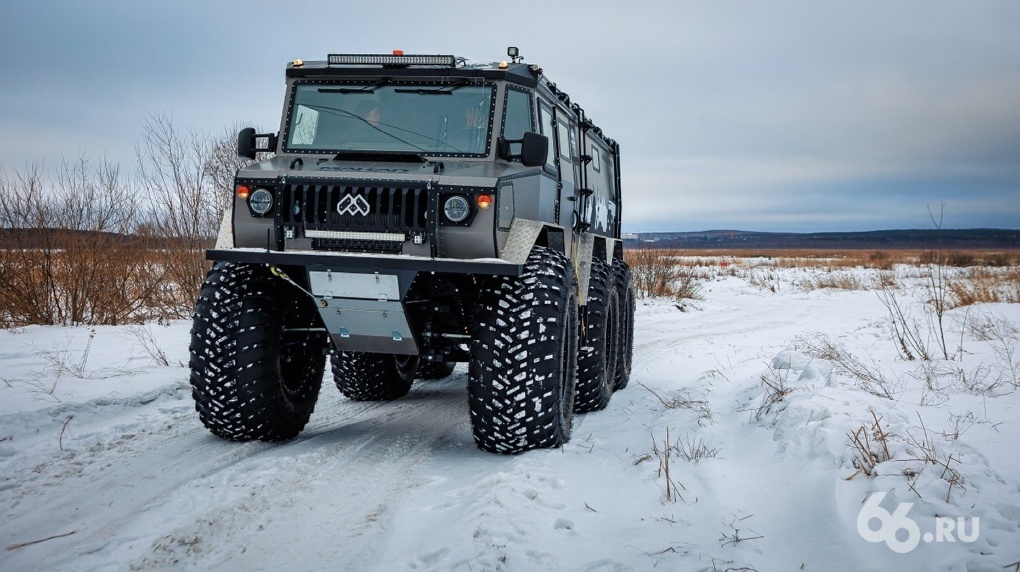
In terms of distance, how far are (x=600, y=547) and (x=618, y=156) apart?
7571mm

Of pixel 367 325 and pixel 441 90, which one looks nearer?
pixel 367 325

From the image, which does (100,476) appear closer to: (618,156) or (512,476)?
(512,476)

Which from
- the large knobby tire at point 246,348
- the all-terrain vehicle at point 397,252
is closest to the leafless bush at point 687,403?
the all-terrain vehicle at point 397,252

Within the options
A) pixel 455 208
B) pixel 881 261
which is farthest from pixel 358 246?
pixel 881 261

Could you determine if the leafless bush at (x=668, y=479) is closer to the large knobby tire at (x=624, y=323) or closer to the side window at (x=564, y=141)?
the side window at (x=564, y=141)

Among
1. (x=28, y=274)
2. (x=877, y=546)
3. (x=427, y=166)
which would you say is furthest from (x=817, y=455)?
(x=28, y=274)

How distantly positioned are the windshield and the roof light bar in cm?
17

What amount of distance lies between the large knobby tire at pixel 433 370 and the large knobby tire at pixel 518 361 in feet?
12.3

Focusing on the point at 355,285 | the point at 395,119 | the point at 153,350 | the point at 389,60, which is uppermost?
the point at 389,60

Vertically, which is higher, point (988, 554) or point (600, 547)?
point (988, 554)

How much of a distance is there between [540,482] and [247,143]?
3648mm

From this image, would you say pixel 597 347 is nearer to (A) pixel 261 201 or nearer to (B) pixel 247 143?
(A) pixel 261 201

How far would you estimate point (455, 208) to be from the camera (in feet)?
14.7

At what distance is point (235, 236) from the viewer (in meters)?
4.74
